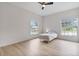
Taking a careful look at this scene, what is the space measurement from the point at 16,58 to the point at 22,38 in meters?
2.34

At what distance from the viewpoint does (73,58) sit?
145 centimetres

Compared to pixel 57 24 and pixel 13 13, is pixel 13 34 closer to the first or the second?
pixel 13 13

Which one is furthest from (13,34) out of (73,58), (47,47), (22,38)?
(73,58)

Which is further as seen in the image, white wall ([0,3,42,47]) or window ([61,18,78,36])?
white wall ([0,3,42,47])

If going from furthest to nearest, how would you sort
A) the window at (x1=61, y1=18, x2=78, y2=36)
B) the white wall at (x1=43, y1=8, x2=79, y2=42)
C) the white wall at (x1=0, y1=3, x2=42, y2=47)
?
the white wall at (x1=0, y1=3, x2=42, y2=47) < the white wall at (x1=43, y1=8, x2=79, y2=42) < the window at (x1=61, y1=18, x2=78, y2=36)

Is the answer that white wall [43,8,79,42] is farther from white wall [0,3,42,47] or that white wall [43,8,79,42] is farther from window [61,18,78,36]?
white wall [0,3,42,47]

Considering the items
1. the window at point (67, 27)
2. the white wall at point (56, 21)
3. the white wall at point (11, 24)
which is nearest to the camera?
the window at point (67, 27)

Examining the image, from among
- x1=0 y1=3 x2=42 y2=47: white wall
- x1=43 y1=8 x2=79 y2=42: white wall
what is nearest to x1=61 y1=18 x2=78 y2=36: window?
x1=43 y1=8 x2=79 y2=42: white wall

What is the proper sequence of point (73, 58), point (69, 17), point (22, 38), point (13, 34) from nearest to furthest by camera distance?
point (73, 58)
point (69, 17)
point (22, 38)
point (13, 34)

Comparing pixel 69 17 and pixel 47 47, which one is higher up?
pixel 69 17

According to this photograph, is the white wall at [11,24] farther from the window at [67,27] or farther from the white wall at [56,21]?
the window at [67,27]

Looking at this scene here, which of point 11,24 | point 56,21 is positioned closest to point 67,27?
point 56,21

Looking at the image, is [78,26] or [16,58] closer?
[16,58]

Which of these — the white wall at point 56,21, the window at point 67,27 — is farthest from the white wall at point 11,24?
the window at point 67,27
